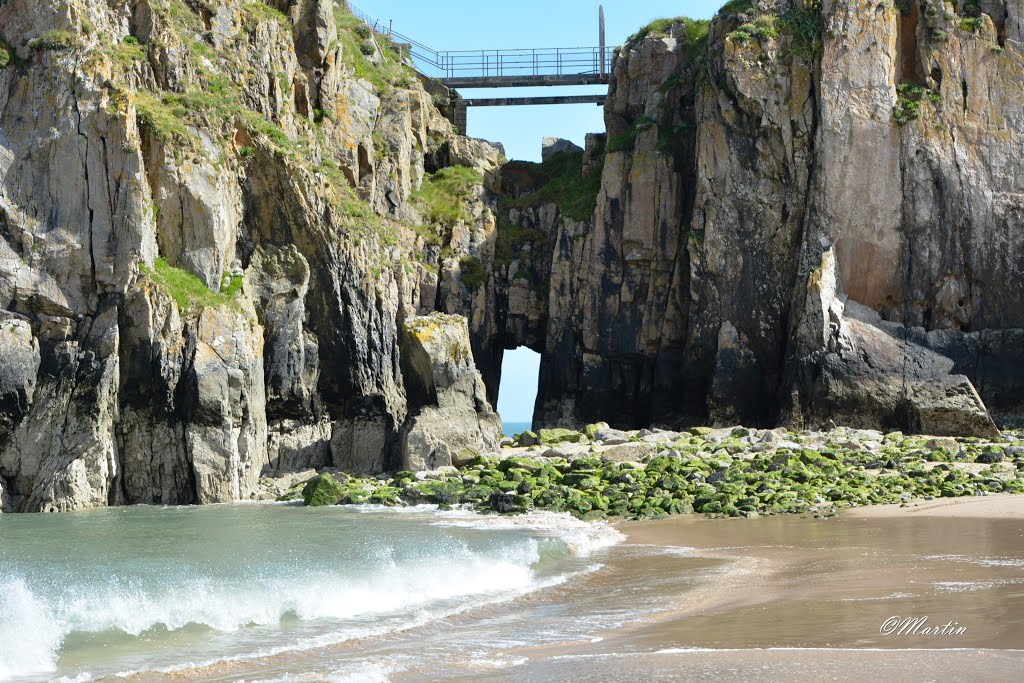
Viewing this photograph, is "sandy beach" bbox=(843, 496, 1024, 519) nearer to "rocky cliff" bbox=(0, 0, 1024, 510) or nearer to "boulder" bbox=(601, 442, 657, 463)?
"boulder" bbox=(601, 442, 657, 463)

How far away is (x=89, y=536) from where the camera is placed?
59.3 ft

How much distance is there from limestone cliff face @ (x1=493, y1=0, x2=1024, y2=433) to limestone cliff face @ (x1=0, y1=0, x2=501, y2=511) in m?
11.4

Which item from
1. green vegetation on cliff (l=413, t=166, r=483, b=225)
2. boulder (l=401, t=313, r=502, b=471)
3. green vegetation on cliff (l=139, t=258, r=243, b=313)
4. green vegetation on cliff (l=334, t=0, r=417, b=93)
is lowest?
boulder (l=401, t=313, r=502, b=471)

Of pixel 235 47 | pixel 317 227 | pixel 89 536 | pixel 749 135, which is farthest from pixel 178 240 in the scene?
pixel 749 135

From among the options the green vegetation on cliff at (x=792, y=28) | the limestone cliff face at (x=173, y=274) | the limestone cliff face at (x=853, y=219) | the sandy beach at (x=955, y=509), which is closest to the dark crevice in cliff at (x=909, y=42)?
the limestone cliff face at (x=853, y=219)

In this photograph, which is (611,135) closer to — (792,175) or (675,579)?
(792,175)

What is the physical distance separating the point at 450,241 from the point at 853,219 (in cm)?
1416

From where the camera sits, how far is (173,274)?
2492 centimetres

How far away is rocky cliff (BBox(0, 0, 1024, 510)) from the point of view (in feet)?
78.5

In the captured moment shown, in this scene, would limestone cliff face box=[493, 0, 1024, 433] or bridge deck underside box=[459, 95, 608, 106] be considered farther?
bridge deck underside box=[459, 95, 608, 106]

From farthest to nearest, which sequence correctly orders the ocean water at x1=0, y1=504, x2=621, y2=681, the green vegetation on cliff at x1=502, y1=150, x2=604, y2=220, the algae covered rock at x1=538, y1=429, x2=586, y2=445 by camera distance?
the green vegetation on cliff at x1=502, y1=150, x2=604, y2=220 → the algae covered rock at x1=538, y1=429, x2=586, y2=445 → the ocean water at x1=0, y1=504, x2=621, y2=681

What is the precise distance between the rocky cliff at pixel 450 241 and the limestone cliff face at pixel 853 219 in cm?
9

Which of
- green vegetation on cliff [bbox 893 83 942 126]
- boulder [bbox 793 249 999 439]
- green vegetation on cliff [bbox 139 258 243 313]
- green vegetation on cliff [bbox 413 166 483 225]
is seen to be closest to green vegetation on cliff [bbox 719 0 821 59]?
green vegetation on cliff [bbox 893 83 942 126]

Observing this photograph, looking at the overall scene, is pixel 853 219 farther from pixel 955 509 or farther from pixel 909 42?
pixel 955 509
